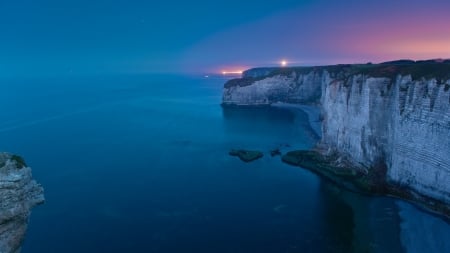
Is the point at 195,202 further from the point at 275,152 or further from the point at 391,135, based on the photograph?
the point at 391,135

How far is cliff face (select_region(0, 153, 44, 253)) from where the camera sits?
17.9 metres

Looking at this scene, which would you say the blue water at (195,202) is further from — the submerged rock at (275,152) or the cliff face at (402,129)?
the cliff face at (402,129)

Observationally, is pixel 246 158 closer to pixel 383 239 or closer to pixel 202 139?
pixel 202 139

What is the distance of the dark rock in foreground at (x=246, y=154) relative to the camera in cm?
5553

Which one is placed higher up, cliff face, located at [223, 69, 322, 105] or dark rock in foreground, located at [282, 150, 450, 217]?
cliff face, located at [223, 69, 322, 105]

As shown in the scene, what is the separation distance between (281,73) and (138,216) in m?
91.0

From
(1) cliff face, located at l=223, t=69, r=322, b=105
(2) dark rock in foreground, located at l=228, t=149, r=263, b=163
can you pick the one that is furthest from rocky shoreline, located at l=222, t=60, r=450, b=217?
(1) cliff face, located at l=223, t=69, r=322, b=105

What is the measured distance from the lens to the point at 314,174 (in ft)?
156

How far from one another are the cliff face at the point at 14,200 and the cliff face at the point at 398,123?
34.4 m

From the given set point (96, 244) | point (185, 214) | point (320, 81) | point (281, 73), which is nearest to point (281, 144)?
point (185, 214)

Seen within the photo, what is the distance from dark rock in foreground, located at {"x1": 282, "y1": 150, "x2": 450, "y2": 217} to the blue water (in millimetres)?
1387

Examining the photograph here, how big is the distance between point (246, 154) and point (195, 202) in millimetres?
19463

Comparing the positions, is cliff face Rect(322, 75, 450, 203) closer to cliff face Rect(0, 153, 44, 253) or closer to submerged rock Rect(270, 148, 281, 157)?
submerged rock Rect(270, 148, 281, 157)

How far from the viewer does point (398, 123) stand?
38.3 metres
